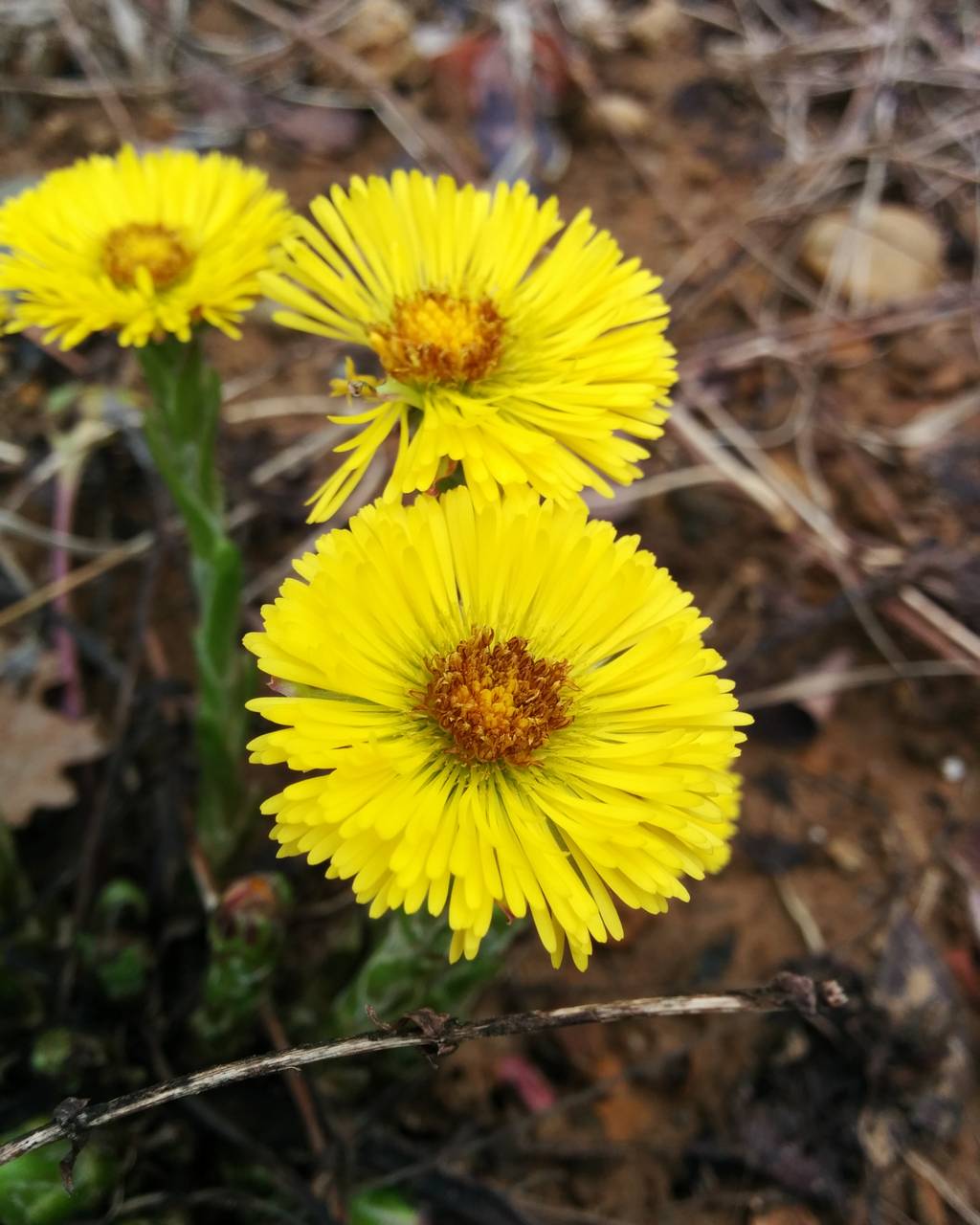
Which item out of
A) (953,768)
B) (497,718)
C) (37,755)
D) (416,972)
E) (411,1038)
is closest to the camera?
(411,1038)

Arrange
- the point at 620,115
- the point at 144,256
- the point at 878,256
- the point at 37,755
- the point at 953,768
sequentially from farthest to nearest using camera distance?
1. the point at 620,115
2. the point at 878,256
3. the point at 953,768
4. the point at 37,755
5. the point at 144,256

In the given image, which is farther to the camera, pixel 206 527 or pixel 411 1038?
pixel 206 527

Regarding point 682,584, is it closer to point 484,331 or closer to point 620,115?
point 484,331

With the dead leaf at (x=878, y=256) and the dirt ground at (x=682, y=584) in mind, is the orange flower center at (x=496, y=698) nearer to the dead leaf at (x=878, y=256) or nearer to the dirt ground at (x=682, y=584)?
the dirt ground at (x=682, y=584)

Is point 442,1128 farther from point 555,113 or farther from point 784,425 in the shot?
point 555,113

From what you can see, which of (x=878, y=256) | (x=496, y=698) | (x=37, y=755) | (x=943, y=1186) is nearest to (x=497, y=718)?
(x=496, y=698)

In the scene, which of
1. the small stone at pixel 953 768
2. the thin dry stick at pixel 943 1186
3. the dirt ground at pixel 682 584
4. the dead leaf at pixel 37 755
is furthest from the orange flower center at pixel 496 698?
the small stone at pixel 953 768

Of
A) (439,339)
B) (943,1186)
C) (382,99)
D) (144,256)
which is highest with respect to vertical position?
(382,99)

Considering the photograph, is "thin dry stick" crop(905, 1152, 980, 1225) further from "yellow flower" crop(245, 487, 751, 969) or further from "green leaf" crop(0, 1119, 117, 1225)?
"green leaf" crop(0, 1119, 117, 1225)

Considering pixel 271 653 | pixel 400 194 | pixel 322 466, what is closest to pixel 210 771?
pixel 271 653
